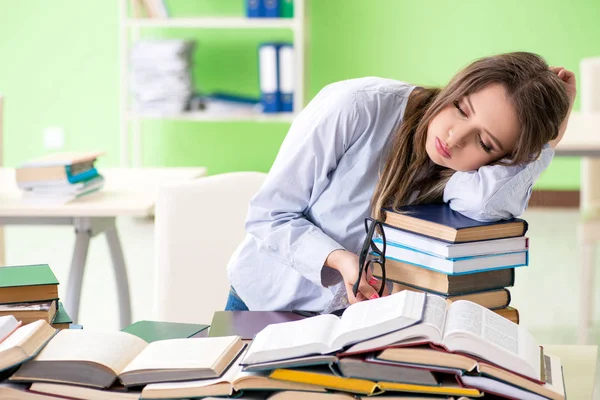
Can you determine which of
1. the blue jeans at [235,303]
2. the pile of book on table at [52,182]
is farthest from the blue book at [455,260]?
the pile of book on table at [52,182]

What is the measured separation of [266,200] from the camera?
153 centimetres

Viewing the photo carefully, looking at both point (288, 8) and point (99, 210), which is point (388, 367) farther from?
point (288, 8)

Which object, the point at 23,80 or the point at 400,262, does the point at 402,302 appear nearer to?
the point at 400,262

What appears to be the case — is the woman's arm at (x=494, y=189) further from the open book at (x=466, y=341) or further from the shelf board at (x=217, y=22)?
the shelf board at (x=217, y=22)

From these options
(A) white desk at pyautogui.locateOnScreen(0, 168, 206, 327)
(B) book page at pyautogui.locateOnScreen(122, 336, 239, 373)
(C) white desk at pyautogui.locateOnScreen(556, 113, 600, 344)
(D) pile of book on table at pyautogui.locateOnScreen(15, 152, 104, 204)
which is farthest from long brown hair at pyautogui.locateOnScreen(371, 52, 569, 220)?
(C) white desk at pyautogui.locateOnScreen(556, 113, 600, 344)

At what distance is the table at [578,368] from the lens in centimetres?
126

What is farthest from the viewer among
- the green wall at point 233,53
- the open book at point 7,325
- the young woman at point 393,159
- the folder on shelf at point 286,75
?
the green wall at point 233,53

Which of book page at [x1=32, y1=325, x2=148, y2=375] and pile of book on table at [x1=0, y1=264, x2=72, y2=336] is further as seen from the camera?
pile of book on table at [x1=0, y1=264, x2=72, y2=336]

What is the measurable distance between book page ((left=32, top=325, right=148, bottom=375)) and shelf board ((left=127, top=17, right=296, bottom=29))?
3.46 m

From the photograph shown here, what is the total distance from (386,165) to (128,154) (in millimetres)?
3427

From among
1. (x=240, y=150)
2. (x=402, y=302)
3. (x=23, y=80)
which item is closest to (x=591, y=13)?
(x=240, y=150)

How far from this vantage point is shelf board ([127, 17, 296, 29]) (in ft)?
14.9

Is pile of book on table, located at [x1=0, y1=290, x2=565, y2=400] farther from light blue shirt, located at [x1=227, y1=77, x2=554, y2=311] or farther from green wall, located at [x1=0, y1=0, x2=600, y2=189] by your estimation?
green wall, located at [x1=0, y1=0, x2=600, y2=189]

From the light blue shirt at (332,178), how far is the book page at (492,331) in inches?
11.6
